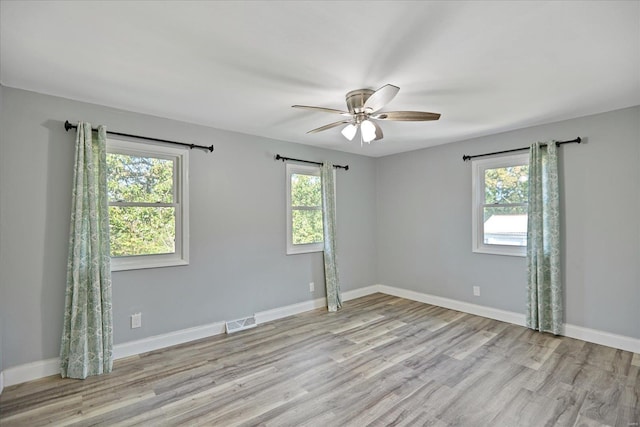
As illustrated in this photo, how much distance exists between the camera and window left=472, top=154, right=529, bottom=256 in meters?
3.94

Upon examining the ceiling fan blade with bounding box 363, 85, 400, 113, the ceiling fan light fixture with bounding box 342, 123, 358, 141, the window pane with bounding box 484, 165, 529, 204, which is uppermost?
the ceiling fan blade with bounding box 363, 85, 400, 113

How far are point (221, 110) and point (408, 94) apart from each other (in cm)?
184

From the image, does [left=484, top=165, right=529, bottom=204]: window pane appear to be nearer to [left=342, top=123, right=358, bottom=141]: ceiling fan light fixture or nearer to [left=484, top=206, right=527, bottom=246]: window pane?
[left=484, top=206, right=527, bottom=246]: window pane

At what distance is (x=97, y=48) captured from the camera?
201 cm

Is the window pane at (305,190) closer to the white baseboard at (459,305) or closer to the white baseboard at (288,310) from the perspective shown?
the white baseboard at (288,310)

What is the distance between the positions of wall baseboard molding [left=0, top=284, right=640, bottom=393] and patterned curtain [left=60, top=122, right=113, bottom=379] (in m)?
0.22

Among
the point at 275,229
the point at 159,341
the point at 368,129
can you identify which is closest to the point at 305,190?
the point at 275,229

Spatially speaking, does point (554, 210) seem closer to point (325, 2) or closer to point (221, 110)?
point (325, 2)

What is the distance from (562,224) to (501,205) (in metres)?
0.71

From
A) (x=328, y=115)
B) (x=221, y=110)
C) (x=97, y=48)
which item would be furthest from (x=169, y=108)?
(x=328, y=115)

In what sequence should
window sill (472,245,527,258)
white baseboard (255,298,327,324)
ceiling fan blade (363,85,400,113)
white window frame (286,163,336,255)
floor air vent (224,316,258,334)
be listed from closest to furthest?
ceiling fan blade (363,85,400,113) → floor air vent (224,316,258,334) → window sill (472,245,527,258) → white baseboard (255,298,327,324) → white window frame (286,163,336,255)

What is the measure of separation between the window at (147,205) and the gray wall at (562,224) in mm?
3422

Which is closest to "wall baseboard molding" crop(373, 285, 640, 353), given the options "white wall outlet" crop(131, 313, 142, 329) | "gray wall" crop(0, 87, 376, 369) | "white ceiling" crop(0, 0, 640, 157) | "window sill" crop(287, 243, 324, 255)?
"gray wall" crop(0, 87, 376, 369)

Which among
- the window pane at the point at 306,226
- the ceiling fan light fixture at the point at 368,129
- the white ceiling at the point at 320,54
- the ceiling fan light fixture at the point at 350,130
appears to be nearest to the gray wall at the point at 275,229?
the window pane at the point at 306,226
